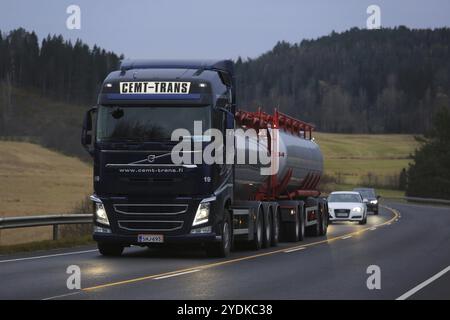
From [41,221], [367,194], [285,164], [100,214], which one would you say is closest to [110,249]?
[100,214]

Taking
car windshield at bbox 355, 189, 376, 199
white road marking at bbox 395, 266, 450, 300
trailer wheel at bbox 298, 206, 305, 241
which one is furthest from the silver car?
white road marking at bbox 395, 266, 450, 300

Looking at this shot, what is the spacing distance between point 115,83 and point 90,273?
4.72m

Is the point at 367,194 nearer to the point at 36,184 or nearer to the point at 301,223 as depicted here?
the point at 36,184

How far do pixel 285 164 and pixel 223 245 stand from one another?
23.0 ft

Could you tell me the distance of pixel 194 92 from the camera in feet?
62.9

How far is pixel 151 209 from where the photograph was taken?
63.1ft

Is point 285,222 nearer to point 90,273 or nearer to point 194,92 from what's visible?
point 194,92

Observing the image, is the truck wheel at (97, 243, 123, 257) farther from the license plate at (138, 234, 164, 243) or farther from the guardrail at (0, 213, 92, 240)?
the guardrail at (0, 213, 92, 240)

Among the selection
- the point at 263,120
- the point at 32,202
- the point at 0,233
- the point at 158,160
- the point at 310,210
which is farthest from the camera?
the point at 32,202

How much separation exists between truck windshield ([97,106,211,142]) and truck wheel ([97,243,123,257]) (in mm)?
2683

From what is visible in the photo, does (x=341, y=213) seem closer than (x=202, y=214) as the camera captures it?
No

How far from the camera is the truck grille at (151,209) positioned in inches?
754

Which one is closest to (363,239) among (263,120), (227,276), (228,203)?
(263,120)

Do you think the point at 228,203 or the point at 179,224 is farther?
the point at 228,203
